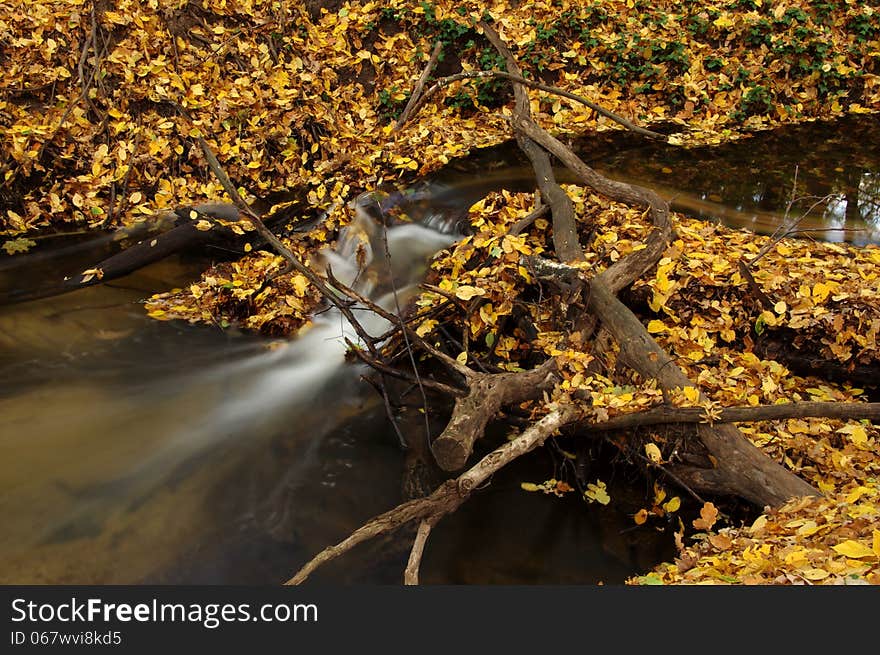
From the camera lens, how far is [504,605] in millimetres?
3162

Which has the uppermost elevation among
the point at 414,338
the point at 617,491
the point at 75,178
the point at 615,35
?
the point at 615,35

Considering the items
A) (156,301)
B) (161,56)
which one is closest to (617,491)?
(156,301)

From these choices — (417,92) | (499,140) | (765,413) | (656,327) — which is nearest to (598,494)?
(765,413)

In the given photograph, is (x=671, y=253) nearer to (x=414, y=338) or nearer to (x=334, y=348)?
(x=414, y=338)

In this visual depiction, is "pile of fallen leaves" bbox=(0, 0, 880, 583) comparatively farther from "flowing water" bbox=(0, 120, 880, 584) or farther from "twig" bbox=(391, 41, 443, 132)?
"flowing water" bbox=(0, 120, 880, 584)

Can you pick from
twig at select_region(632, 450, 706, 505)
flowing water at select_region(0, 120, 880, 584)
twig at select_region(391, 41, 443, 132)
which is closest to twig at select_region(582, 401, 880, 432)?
twig at select_region(632, 450, 706, 505)

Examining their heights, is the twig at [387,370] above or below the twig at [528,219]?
below

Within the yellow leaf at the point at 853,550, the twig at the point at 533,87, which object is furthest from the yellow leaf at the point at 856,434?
the twig at the point at 533,87

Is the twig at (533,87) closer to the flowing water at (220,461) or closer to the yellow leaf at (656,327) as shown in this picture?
the flowing water at (220,461)

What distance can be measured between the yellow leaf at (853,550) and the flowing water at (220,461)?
1.38 meters

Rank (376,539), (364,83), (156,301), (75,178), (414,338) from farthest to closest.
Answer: (364,83) → (75,178) → (156,301) → (414,338) → (376,539)

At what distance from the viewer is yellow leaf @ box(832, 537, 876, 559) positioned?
3.21m

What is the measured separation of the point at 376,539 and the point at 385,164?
15.3 feet

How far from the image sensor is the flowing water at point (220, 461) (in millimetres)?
4230
